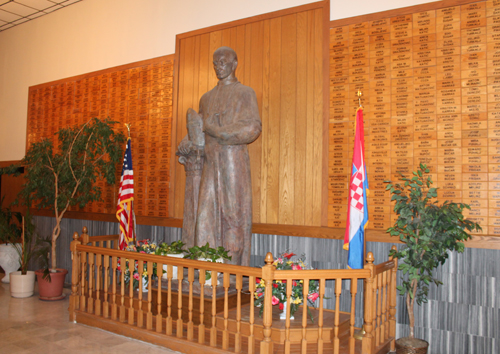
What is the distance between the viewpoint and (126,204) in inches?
217

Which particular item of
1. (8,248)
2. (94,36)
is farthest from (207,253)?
(94,36)

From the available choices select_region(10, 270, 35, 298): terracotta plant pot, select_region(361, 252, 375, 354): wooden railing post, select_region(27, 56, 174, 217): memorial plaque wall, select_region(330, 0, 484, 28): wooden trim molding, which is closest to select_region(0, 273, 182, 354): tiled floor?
select_region(10, 270, 35, 298): terracotta plant pot

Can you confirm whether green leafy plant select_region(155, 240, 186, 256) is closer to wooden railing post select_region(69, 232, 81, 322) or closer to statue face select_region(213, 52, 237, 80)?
wooden railing post select_region(69, 232, 81, 322)

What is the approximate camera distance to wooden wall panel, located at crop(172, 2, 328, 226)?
4.57 meters

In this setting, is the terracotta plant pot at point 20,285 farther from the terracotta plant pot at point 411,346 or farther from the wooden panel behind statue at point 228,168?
the terracotta plant pot at point 411,346

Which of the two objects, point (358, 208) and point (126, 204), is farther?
point (126, 204)

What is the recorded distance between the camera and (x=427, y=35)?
4.00 metres

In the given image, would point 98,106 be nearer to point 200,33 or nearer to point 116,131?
point 116,131

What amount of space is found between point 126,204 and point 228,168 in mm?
1874

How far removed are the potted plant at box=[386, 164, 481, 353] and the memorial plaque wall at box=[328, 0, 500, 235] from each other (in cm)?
38

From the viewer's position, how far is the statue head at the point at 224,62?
4457mm

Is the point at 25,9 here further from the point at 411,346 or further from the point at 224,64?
the point at 411,346

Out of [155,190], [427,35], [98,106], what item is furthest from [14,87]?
[427,35]

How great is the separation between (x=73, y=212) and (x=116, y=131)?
1664 mm
